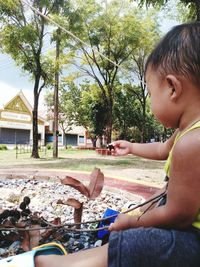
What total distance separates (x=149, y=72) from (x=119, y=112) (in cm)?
2751

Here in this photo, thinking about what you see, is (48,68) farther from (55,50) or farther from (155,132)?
(155,132)

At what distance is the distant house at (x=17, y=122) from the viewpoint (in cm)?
3609

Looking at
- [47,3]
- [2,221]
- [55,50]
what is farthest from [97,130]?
[2,221]

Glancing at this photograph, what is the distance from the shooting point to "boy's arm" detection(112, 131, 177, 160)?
1313 mm

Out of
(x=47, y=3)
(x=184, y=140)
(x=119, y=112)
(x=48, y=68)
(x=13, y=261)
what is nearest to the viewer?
(x=184, y=140)

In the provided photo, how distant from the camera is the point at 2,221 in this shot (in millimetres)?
1677

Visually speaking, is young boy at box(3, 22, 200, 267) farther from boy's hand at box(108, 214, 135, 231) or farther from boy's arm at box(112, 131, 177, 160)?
boy's arm at box(112, 131, 177, 160)

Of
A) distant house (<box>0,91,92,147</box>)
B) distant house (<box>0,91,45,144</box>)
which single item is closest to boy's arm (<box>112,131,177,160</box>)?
distant house (<box>0,91,92,147</box>)

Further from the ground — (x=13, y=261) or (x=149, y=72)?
(x=149, y=72)

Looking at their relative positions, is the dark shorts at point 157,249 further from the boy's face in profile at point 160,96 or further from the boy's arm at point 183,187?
the boy's face in profile at point 160,96

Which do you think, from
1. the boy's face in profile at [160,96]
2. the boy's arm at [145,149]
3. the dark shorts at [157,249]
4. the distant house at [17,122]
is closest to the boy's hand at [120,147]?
the boy's arm at [145,149]

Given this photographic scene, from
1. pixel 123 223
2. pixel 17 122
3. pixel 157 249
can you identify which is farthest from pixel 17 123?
pixel 157 249

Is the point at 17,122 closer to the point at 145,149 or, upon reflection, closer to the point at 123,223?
the point at 145,149

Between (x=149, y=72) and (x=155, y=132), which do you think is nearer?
(x=149, y=72)
